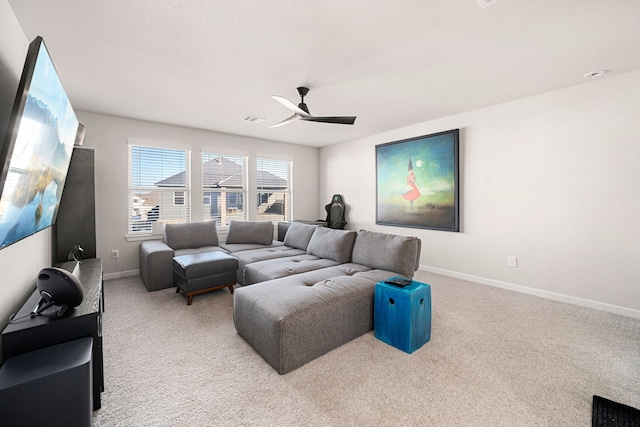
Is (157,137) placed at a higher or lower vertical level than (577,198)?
higher

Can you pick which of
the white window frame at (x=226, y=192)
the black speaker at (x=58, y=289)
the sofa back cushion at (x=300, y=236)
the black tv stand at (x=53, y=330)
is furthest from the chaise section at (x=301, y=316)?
the white window frame at (x=226, y=192)

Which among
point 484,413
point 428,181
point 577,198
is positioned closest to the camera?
point 484,413

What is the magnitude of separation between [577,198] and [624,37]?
1.66 m

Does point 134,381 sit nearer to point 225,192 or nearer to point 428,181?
→ point 225,192

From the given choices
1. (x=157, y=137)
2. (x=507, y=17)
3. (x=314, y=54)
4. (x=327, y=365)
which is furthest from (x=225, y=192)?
(x=507, y=17)

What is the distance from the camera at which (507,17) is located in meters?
1.94

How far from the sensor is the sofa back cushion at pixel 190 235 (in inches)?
164

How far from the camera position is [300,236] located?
4336 mm

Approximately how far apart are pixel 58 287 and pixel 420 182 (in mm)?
4475

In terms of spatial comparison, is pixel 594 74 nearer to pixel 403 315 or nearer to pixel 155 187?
pixel 403 315

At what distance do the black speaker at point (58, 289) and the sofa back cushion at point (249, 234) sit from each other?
311 centimetres

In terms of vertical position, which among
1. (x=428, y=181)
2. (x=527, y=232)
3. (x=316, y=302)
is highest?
(x=428, y=181)

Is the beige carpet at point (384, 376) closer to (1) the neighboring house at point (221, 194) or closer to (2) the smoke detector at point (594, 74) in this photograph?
(1) the neighboring house at point (221, 194)

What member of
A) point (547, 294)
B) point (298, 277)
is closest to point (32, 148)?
point (298, 277)
